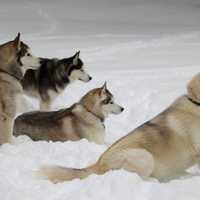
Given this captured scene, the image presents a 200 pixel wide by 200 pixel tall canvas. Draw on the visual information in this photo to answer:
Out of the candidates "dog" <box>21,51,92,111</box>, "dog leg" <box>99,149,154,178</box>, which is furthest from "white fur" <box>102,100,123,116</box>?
"dog leg" <box>99,149,154,178</box>

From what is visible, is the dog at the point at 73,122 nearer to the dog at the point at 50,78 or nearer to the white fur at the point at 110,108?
the white fur at the point at 110,108

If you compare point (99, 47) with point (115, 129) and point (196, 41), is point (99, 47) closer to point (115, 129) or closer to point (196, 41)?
point (196, 41)

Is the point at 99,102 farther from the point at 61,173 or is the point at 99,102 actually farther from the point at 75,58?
the point at 61,173

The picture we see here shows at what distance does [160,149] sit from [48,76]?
502cm

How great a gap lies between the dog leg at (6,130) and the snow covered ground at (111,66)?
0.12 m

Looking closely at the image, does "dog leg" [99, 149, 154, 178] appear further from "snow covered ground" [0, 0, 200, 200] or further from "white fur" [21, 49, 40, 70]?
"white fur" [21, 49, 40, 70]

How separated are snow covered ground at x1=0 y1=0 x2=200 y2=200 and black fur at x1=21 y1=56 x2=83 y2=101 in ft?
1.03

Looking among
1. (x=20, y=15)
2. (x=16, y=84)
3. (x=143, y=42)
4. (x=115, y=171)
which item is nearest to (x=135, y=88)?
(x=16, y=84)

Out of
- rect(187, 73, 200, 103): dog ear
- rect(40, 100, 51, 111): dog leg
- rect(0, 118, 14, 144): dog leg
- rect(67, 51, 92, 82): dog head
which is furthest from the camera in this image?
rect(67, 51, 92, 82): dog head

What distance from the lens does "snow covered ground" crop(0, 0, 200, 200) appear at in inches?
172

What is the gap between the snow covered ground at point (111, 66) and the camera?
4.38 meters

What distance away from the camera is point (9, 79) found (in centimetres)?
696

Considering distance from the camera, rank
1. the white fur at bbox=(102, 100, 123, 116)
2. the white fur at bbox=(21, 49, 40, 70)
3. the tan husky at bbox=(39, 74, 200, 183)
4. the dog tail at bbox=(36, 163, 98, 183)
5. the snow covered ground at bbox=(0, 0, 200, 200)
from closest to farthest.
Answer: the snow covered ground at bbox=(0, 0, 200, 200), the dog tail at bbox=(36, 163, 98, 183), the tan husky at bbox=(39, 74, 200, 183), the white fur at bbox=(21, 49, 40, 70), the white fur at bbox=(102, 100, 123, 116)

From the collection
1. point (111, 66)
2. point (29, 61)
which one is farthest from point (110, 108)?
point (111, 66)
